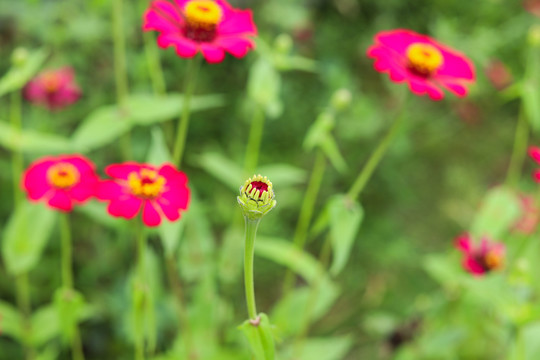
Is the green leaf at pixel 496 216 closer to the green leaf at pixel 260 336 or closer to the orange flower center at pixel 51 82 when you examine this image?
the green leaf at pixel 260 336

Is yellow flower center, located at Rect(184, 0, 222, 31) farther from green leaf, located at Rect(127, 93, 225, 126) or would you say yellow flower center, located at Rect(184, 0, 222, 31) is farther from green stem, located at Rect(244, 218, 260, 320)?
green stem, located at Rect(244, 218, 260, 320)

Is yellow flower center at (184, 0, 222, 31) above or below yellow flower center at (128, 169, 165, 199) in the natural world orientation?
above

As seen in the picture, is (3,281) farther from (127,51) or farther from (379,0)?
(379,0)

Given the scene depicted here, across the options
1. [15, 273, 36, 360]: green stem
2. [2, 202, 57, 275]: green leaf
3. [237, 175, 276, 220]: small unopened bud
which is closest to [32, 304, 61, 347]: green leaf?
[15, 273, 36, 360]: green stem

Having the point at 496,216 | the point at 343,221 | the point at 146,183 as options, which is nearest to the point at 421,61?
the point at 343,221

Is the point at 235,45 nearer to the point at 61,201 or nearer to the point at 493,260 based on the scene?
the point at 61,201

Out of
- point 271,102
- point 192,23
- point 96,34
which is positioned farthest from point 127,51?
point 192,23
